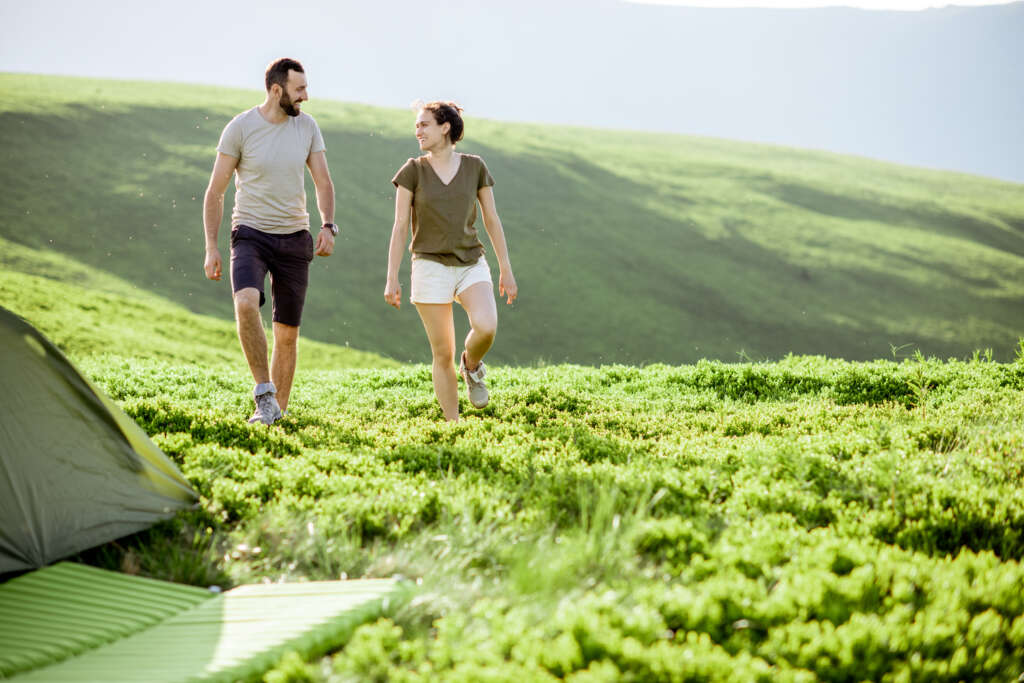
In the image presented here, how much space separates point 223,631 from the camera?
3.83m

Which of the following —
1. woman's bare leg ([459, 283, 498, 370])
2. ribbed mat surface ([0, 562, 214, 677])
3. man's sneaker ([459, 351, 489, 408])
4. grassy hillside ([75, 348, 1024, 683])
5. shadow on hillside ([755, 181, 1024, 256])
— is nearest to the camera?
grassy hillside ([75, 348, 1024, 683])

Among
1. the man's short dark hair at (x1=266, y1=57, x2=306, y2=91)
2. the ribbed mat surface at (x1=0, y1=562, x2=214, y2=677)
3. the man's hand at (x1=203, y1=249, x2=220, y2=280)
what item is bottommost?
the ribbed mat surface at (x1=0, y1=562, x2=214, y2=677)

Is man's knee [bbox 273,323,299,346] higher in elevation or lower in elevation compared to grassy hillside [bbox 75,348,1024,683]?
higher

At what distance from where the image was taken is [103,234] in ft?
110

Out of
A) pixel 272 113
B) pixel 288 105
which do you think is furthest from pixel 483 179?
pixel 272 113

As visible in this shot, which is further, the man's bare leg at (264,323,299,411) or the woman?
the man's bare leg at (264,323,299,411)

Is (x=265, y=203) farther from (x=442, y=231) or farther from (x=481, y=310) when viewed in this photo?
(x=481, y=310)

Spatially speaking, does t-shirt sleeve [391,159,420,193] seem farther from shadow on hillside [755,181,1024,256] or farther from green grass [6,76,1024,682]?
shadow on hillside [755,181,1024,256]

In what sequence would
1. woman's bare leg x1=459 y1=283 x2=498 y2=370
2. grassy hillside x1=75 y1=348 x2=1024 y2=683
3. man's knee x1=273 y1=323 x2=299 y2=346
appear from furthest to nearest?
man's knee x1=273 y1=323 x2=299 y2=346 < woman's bare leg x1=459 y1=283 x2=498 y2=370 < grassy hillside x1=75 y1=348 x2=1024 y2=683

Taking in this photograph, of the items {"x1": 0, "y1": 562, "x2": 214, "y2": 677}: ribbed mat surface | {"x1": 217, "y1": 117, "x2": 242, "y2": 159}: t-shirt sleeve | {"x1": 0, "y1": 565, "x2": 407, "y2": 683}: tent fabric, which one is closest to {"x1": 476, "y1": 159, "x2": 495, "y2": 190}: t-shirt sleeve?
{"x1": 217, "y1": 117, "x2": 242, "y2": 159}: t-shirt sleeve

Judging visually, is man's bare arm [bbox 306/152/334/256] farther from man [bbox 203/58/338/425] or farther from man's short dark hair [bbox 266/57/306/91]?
man's short dark hair [bbox 266/57/306/91]

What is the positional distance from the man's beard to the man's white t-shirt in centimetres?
7

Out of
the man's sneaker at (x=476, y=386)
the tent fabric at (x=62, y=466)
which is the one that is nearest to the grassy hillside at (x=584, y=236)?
the man's sneaker at (x=476, y=386)

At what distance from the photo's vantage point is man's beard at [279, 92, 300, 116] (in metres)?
7.74
